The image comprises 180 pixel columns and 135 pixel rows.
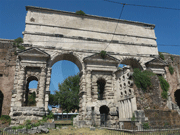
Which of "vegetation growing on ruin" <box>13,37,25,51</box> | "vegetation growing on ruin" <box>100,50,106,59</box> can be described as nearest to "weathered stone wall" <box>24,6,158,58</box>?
"vegetation growing on ruin" <box>13,37,25,51</box>

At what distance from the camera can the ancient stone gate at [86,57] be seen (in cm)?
1314

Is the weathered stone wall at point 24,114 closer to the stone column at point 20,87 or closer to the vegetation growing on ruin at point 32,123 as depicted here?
the vegetation growing on ruin at point 32,123

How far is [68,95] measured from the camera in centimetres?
2923

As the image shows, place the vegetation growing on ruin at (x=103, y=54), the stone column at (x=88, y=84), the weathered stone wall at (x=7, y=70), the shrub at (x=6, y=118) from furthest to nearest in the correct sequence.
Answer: the vegetation growing on ruin at (x=103, y=54)
the stone column at (x=88, y=84)
the weathered stone wall at (x=7, y=70)
the shrub at (x=6, y=118)

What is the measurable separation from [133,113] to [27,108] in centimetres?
817

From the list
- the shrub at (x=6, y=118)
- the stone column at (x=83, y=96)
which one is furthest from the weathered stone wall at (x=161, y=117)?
the shrub at (x=6, y=118)

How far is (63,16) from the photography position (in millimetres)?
16844

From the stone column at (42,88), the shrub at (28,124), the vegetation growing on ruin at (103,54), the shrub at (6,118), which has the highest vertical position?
the vegetation growing on ruin at (103,54)

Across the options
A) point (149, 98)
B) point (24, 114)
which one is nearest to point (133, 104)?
point (149, 98)

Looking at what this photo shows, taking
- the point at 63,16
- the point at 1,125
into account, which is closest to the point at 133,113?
the point at 1,125

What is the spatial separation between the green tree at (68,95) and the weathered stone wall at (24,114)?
55.0ft

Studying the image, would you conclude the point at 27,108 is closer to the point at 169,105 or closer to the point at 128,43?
the point at 169,105

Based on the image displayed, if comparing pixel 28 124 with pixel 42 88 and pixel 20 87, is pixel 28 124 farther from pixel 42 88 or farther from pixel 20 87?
pixel 20 87

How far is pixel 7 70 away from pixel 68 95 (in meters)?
16.6
